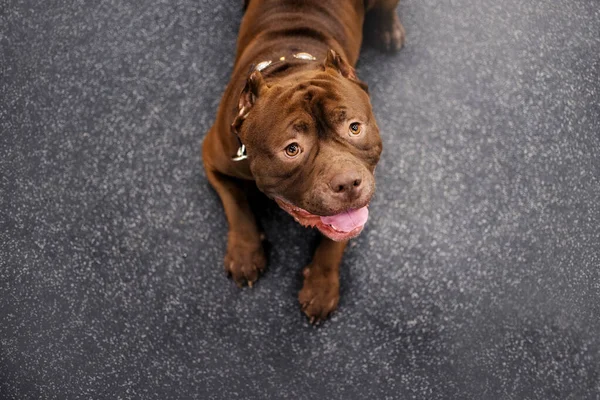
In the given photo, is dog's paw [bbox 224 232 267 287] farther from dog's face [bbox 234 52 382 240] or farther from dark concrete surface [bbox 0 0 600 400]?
dog's face [bbox 234 52 382 240]

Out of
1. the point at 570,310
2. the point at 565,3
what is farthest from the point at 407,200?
the point at 565,3

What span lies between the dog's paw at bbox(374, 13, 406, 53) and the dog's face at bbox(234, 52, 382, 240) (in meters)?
0.91

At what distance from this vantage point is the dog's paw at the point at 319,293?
2955mm

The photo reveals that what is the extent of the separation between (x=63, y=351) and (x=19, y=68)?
139 centimetres

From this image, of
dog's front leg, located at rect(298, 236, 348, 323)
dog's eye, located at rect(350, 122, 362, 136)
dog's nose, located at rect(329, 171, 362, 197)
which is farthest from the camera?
dog's front leg, located at rect(298, 236, 348, 323)

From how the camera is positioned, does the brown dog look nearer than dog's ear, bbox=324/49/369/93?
Yes

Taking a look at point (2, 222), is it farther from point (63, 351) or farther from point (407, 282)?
point (407, 282)

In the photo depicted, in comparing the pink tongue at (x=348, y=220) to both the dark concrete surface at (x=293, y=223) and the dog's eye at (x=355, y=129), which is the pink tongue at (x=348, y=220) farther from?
the dark concrete surface at (x=293, y=223)

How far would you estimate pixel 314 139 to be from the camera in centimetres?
235

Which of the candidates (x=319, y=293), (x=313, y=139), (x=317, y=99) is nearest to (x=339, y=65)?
(x=317, y=99)

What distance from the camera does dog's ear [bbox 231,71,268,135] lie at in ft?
7.73

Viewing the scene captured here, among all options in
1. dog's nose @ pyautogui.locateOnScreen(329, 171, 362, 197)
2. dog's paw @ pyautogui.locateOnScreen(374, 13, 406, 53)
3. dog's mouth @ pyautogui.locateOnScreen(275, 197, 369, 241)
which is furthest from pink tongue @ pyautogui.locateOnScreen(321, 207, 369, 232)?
dog's paw @ pyautogui.locateOnScreen(374, 13, 406, 53)

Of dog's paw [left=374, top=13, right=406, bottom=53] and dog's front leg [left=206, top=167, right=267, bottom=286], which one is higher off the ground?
dog's paw [left=374, top=13, right=406, bottom=53]

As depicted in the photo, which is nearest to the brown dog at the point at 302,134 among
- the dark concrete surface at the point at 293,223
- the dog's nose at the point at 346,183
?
the dog's nose at the point at 346,183
